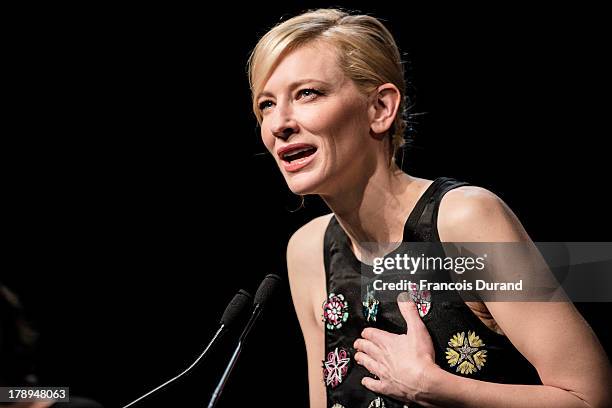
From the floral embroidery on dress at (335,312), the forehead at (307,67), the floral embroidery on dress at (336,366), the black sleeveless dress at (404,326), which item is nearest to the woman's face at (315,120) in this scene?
the forehead at (307,67)

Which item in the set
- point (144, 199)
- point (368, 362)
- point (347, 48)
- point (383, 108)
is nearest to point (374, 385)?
point (368, 362)

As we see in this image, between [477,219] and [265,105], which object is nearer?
[477,219]

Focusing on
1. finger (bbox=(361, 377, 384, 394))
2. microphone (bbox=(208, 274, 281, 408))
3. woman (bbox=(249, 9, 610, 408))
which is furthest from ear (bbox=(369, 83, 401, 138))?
finger (bbox=(361, 377, 384, 394))

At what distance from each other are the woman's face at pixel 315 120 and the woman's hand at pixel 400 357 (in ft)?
1.20

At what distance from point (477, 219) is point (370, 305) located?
40cm

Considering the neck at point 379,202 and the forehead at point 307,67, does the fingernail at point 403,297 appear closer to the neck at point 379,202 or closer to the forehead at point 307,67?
the neck at point 379,202

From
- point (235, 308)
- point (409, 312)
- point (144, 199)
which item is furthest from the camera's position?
point (144, 199)

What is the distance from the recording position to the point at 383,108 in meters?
1.89

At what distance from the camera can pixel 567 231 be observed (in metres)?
2.25

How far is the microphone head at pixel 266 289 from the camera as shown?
5.21ft

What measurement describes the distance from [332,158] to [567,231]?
86 cm

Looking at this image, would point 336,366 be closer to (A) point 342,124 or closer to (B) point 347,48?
(A) point 342,124

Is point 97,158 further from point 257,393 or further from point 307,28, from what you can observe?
point 307,28

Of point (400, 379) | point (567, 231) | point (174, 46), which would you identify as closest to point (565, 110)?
point (567, 231)
